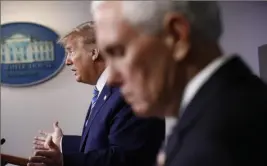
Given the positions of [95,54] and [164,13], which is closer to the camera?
[164,13]

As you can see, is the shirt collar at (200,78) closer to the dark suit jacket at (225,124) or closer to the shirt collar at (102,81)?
the dark suit jacket at (225,124)

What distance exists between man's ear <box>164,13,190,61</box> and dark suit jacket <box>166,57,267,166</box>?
0.19ft

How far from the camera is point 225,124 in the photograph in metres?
0.46

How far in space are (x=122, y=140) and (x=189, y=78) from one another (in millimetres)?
500

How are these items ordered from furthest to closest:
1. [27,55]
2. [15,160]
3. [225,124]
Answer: [27,55] < [15,160] < [225,124]

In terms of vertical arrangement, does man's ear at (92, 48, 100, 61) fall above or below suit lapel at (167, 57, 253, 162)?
above

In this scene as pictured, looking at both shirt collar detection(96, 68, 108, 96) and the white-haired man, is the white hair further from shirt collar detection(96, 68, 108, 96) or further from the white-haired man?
shirt collar detection(96, 68, 108, 96)

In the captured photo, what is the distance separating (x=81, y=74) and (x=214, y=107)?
0.88 m

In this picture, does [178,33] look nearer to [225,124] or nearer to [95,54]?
[225,124]

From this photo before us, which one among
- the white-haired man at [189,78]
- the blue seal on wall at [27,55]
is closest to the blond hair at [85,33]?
the white-haired man at [189,78]

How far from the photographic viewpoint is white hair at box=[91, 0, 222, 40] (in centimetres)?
49

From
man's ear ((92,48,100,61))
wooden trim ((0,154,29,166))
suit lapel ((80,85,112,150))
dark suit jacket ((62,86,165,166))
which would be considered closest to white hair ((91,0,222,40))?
dark suit jacket ((62,86,165,166))

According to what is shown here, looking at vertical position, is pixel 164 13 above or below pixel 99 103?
above

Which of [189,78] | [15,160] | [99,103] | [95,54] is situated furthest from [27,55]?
[189,78]
